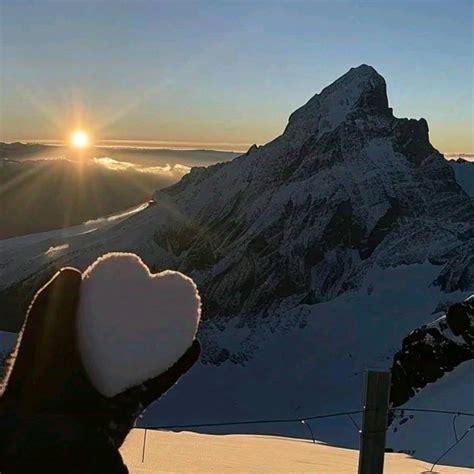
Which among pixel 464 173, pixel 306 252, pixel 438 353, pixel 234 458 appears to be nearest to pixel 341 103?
pixel 464 173

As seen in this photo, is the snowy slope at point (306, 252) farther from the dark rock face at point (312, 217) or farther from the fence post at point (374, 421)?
the fence post at point (374, 421)

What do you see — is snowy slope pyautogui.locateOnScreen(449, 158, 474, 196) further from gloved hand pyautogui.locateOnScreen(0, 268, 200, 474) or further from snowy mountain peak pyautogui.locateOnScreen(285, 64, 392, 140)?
gloved hand pyautogui.locateOnScreen(0, 268, 200, 474)

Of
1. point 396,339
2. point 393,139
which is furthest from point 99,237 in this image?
point 396,339

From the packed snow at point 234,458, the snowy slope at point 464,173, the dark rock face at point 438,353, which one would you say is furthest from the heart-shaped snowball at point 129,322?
the snowy slope at point 464,173

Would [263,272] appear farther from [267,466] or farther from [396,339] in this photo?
[267,466]

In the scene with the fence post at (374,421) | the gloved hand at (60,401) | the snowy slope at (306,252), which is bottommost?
the gloved hand at (60,401)

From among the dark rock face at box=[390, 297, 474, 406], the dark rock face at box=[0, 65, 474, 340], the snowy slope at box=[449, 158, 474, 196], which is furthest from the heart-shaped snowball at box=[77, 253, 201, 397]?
the snowy slope at box=[449, 158, 474, 196]

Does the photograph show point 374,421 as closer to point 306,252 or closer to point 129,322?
point 129,322
